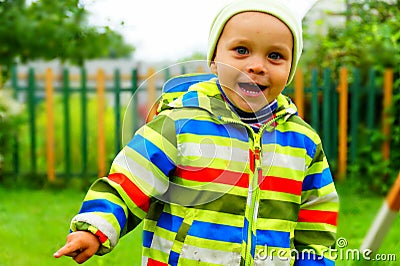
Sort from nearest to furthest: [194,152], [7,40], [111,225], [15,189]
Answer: [111,225], [194,152], [15,189], [7,40]

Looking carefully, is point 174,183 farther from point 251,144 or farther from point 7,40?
point 7,40

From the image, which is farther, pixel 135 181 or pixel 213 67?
pixel 213 67

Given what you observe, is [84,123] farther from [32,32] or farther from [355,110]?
[355,110]

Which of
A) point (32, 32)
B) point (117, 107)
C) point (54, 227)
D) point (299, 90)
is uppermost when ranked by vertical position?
point (32, 32)

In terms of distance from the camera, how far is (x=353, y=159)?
7352mm

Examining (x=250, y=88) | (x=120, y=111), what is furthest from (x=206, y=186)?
(x=120, y=111)

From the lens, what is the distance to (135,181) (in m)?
1.93

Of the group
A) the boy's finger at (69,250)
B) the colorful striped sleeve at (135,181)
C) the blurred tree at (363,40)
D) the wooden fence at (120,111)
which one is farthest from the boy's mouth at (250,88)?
the wooden fence at (120,111)

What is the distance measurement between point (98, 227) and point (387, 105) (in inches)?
231

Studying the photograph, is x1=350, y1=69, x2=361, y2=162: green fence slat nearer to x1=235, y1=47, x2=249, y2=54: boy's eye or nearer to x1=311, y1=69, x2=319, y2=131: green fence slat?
x1=311, y1=69, x2=319, y2=131: green fence slat

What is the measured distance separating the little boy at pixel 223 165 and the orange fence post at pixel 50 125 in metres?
5.66

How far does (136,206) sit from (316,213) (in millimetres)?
619

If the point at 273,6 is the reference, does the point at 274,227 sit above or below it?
below

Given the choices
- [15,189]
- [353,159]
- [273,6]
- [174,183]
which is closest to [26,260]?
[174,183]
